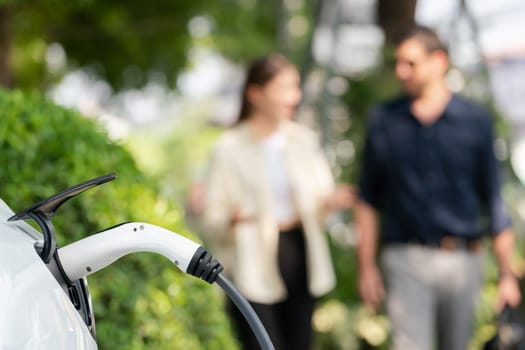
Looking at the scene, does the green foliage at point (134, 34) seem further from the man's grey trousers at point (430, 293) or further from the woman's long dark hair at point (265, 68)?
the man's grey trousers at point (430, 293)

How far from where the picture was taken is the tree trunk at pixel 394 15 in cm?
741

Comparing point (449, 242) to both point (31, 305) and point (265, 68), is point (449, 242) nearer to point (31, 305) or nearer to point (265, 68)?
point (265, 68)

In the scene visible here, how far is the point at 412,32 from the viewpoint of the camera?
15.2 ft

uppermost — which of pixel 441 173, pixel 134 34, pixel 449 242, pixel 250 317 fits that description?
pixel 134 34

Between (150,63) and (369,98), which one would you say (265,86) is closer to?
(369,98)

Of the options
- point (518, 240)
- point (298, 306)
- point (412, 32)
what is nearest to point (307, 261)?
point (298, 306)

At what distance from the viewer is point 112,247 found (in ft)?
5.69

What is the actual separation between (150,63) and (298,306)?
223 inches

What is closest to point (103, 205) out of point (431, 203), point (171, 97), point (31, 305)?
point (31, 305)

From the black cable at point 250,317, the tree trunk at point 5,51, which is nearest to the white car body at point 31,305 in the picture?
the black cable at point 250,317

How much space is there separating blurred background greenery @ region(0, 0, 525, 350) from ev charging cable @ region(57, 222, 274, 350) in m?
1.25

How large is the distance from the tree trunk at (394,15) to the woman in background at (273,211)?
2638 millimetres

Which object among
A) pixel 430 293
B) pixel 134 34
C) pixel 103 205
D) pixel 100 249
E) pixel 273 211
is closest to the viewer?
pixel 100 249

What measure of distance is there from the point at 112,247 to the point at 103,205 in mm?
1393
